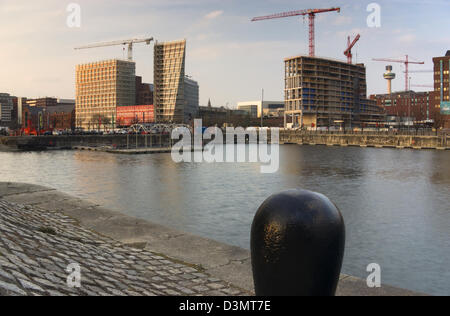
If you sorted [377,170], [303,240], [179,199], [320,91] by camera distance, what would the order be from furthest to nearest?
[320,91]
[377,170]
[179,199]
[303,240]

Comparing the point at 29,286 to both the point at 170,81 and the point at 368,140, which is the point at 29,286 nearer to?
the point at 368,140

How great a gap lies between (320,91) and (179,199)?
16471cm

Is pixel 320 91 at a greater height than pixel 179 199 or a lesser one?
greater

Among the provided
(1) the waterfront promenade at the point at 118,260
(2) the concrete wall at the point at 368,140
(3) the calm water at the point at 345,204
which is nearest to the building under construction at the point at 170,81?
(2) the concrete wall at the point at 368,140

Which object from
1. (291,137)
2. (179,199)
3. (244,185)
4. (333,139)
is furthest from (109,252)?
(291,137)

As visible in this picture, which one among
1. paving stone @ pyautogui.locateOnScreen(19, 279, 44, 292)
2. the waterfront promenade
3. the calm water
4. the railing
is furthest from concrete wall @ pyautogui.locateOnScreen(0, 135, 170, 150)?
paving stone @ pyautogui.locateOnScreen(19, 279, 44, 292)

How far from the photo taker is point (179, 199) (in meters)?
27.0

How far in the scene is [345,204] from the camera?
25.8 metres

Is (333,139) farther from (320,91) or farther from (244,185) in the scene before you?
(244,185)

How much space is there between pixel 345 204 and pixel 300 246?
21.5 m

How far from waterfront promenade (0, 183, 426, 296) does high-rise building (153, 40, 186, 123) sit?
138 m

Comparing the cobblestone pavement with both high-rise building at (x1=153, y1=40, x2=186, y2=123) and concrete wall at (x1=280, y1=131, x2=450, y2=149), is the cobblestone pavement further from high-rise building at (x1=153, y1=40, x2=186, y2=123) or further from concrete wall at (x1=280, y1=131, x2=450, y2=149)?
high-rise building at (x1=153, y1=40, x2=186, y2=123)

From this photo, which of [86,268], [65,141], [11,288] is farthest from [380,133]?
[11,288]
